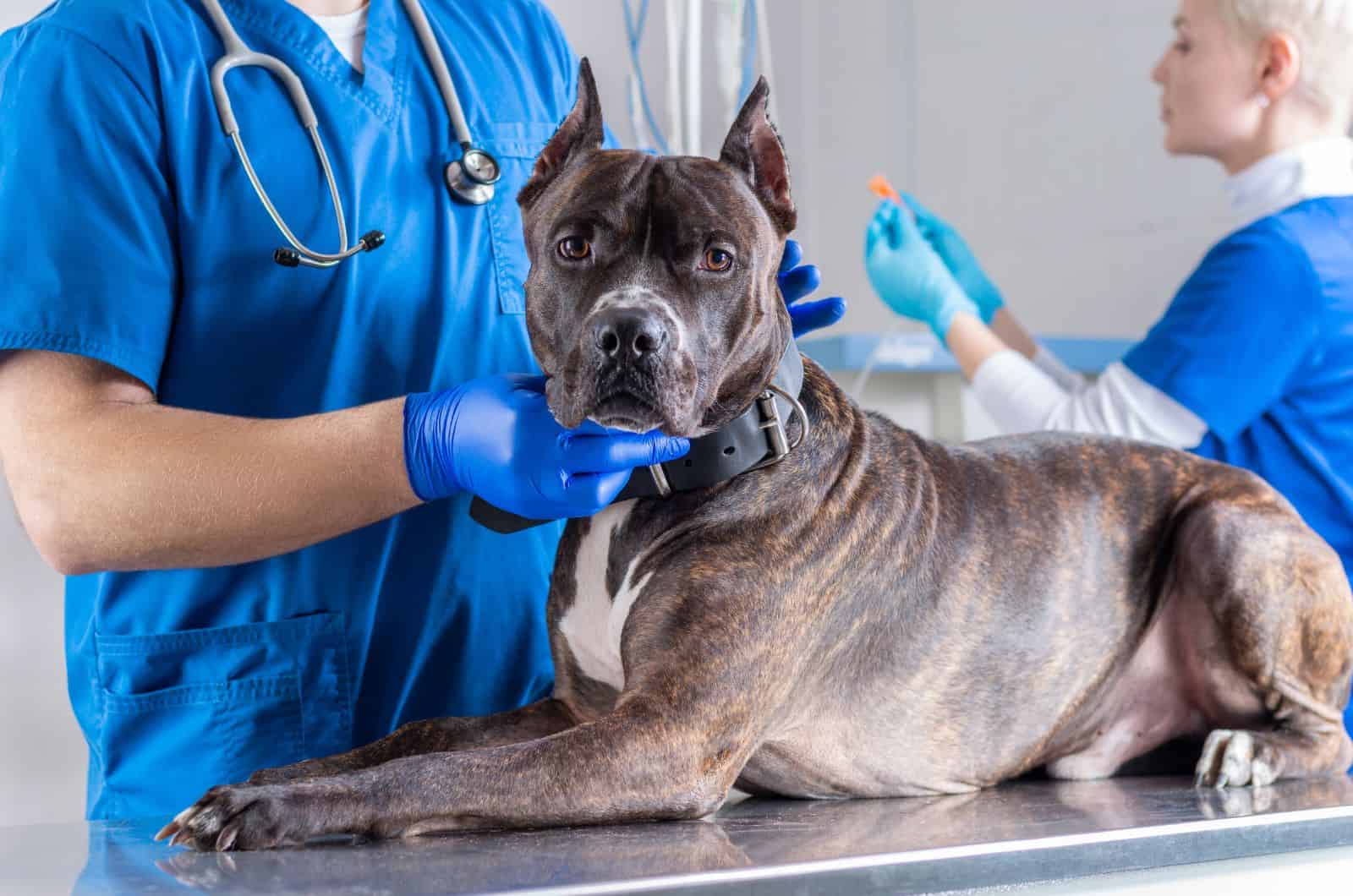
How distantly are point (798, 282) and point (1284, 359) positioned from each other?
42.4 inches

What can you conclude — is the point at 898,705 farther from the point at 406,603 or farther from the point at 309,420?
the point at 309,420

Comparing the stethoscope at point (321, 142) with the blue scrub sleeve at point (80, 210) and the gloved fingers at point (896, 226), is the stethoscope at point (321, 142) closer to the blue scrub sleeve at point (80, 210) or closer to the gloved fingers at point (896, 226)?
the blue scrub sleeve at point (80, 210)

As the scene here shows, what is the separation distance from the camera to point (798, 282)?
151 cm

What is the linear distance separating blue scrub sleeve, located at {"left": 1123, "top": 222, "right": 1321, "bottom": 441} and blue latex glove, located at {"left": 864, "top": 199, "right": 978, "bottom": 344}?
2.16 ft

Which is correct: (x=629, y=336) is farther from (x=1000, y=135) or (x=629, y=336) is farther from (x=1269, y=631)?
(x=1000, y=135)

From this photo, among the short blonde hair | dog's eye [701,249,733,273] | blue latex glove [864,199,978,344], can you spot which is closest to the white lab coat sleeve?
blue latex glove [864,199,978,344]

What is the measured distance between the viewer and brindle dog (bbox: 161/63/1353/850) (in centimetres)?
112

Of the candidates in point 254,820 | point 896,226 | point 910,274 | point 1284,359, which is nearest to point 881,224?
point 896,226

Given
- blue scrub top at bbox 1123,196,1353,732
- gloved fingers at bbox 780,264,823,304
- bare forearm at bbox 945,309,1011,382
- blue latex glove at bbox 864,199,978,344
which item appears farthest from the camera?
blue latex glove at bbox 864,199,978,344

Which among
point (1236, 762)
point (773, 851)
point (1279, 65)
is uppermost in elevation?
point (1279, 65)

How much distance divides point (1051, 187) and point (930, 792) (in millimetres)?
3046

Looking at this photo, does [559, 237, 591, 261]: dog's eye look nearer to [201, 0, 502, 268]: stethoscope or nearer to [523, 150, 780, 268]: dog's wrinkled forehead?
[523, 150, 780, 268]: dog's wrinkled forehead

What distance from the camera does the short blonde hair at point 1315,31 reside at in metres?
2.34

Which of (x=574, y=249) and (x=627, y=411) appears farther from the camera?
(x=574, y=249)
